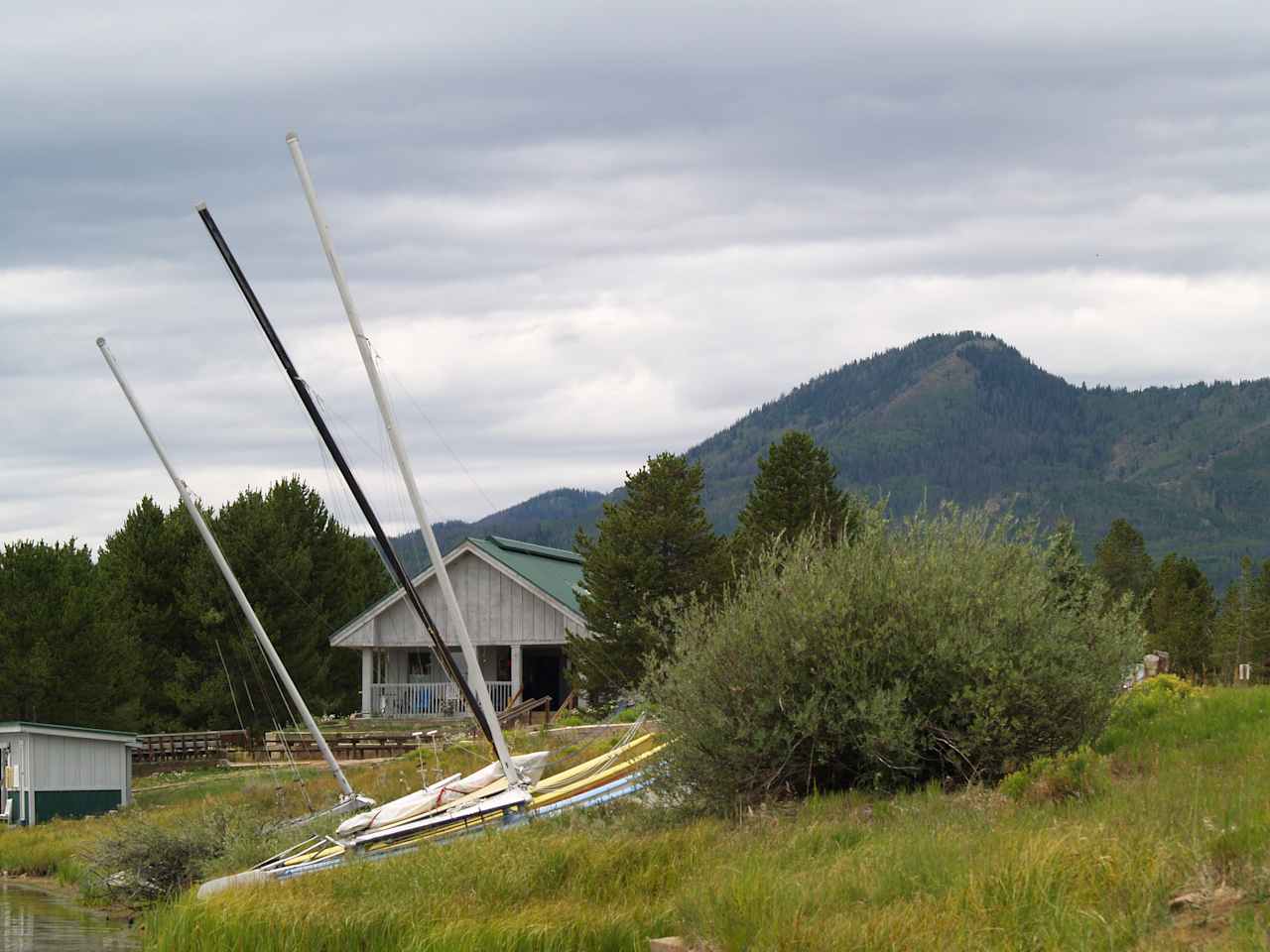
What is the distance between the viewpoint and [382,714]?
56781 millimetres

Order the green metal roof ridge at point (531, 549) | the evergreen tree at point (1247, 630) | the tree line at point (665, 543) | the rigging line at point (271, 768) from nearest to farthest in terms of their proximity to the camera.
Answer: the rigging line at point (271, 768) → the tree line at point (665, 543) → the green metal roof ridge at point (531, 549) → the evergreen tree at point (1247, 630)

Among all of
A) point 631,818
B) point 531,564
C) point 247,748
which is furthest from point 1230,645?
point 631,818

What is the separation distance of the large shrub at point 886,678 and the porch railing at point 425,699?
3379cm

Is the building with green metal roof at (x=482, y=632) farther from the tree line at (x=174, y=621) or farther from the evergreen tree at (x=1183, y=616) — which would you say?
the evergreen tree at (x=1183, y=616)

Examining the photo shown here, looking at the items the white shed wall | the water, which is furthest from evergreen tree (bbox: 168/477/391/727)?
the water

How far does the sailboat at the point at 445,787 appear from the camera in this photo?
24016 mm

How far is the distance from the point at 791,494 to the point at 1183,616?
54.0 meters

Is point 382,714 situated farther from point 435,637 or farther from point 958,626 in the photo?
point 958,626

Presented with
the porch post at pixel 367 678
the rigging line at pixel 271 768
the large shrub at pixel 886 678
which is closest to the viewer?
the large shrub at pixel 886 678

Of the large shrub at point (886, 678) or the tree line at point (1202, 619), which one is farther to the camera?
the tree line at point (1202, 619)

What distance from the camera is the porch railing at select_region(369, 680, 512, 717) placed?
55094mm

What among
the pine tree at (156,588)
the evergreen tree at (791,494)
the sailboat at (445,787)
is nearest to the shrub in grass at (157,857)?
the sailboat at (445,787)

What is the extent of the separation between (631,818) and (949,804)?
449cm

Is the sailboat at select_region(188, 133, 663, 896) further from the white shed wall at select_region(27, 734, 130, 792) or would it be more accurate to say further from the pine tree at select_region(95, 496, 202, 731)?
the pine tree at select_region(95, 496, 202, 731)
